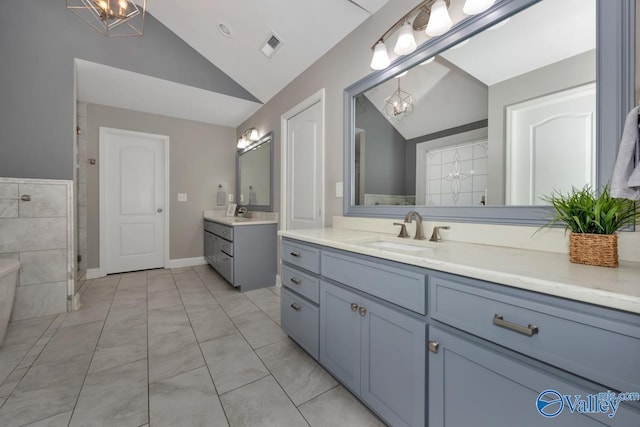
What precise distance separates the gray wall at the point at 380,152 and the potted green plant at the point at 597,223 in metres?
0.92

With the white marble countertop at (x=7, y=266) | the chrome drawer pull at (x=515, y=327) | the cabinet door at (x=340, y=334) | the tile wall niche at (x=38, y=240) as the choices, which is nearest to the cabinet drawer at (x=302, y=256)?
the cabinet door at (x=340, y=334)

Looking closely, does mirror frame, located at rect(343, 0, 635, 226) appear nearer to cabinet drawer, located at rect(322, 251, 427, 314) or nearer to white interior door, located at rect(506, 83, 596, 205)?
white interior door, located at rect(506, 83, 596, 205)

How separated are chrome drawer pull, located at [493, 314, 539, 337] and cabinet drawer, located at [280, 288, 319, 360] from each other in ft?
3.23

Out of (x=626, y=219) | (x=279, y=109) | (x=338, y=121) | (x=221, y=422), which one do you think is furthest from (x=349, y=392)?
(x=279, y=109)

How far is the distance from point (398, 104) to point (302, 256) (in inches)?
49.1

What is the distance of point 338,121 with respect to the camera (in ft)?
7.43

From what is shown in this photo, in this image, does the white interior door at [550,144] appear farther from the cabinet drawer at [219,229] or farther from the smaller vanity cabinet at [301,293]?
the cabinet drawer at [219,229]

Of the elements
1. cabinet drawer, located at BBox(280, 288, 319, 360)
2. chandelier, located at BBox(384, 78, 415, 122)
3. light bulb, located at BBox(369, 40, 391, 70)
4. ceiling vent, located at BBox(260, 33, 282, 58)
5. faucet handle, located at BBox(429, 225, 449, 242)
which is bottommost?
cabinet drawer, located at BBox(280, 288, 319, 360)

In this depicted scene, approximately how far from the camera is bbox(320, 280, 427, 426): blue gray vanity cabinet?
0.98 meters

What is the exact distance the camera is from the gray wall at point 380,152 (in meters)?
1.80

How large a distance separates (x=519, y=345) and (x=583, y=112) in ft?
3.19

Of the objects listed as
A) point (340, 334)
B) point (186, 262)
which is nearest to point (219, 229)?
point (186, 262)

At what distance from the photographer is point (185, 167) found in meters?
4.16

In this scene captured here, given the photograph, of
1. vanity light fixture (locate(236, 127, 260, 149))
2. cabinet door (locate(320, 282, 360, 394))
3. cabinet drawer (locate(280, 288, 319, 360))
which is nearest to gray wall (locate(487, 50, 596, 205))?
cabinet door (locate(320, 282, 360, 394))
